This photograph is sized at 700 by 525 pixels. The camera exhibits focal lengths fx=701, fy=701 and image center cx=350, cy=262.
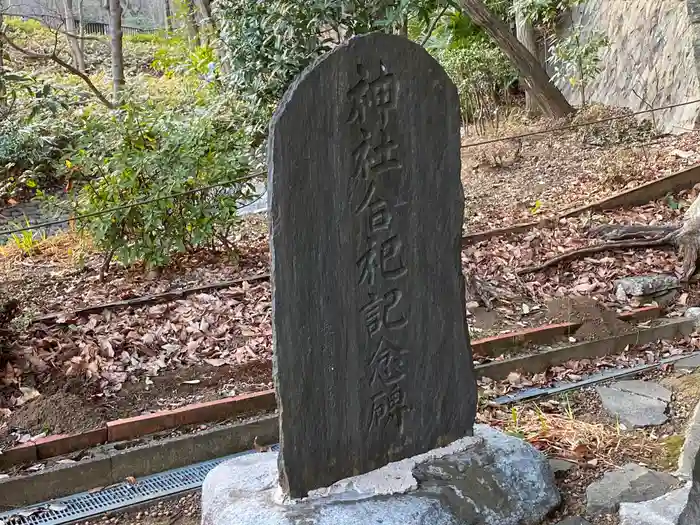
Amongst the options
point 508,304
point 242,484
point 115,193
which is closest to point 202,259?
point 115,193

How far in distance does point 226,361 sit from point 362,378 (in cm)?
Result: 210

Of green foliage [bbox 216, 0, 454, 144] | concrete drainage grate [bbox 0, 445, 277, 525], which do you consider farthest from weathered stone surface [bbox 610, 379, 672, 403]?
green foliage [bbox 216, 0, 454, 144]

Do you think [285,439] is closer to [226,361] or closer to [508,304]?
[226,361]

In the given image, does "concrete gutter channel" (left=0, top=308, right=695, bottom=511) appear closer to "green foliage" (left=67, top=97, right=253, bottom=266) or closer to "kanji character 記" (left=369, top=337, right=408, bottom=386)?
"kanji character 記" (left=369, top=337, right=408, bottom=386)

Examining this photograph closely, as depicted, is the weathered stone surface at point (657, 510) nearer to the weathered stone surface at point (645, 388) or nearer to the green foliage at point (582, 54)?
the weathered stone surface at point (645, 388)

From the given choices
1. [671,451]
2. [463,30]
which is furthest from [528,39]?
[671,451]

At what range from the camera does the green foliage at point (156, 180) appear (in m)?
6.11

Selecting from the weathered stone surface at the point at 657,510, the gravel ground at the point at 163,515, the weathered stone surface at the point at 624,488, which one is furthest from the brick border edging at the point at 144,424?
the weathered stone surface at the point at 657,510

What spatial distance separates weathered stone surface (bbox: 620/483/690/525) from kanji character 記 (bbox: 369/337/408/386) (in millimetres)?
1075

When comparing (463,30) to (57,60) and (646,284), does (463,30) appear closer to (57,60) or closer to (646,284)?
(57,60)

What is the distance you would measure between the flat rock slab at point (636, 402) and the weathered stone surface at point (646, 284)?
4.50 feet

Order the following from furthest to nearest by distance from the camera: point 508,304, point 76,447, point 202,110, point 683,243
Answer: point 202,110
point 683,243
point 508,304
point 76,447

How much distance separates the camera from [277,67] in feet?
22.1

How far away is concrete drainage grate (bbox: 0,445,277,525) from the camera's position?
11.2 feet
